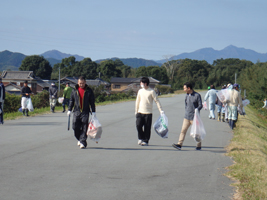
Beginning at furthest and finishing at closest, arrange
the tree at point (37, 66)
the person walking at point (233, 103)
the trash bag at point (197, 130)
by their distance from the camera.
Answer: the tree at point (37, 66), the person walking at point (233, 103), the trash bag at point (197, 130)

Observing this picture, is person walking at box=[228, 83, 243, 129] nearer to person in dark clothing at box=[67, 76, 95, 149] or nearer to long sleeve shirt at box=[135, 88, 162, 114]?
long sleeve shirt at box=[135, 88, 162, 114]

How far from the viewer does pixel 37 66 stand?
340 ft

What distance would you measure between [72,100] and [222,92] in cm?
517

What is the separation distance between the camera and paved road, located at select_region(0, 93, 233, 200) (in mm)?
5047

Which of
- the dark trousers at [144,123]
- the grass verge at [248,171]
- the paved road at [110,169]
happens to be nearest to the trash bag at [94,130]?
the paved road at [110,169]

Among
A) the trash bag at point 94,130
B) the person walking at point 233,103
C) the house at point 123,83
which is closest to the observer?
the trash bag at point 94,130

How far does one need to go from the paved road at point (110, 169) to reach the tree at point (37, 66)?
94.5 meters

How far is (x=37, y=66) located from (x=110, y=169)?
102m

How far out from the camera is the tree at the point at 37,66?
10094 centimetres

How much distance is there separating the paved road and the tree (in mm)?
94507

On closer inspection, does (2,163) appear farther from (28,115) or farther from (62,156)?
(28,115)

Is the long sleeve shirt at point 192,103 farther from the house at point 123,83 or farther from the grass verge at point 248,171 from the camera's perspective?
the house at point 123,83

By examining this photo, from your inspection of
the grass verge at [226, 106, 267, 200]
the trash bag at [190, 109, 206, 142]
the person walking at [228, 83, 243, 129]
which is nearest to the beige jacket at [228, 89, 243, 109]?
the person walking at [228, 83, 243, 129]

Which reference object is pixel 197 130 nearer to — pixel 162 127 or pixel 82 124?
pixel 162 127
